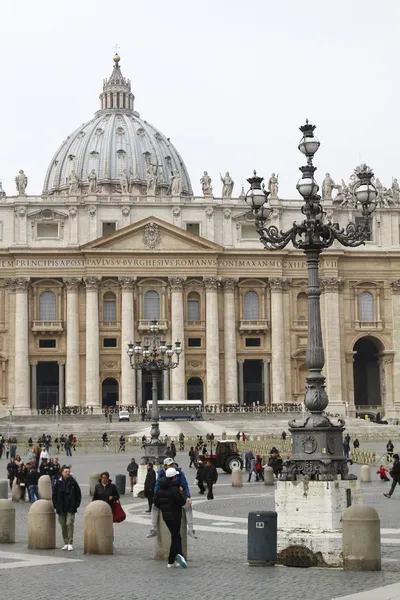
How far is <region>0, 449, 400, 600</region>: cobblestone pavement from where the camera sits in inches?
555

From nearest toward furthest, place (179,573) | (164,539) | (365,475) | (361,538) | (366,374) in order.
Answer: (361,538)
(179,573)
(164,539)
(365,475)
(366,374)

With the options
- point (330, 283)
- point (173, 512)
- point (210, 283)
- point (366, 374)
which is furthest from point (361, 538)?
point (366, 374)

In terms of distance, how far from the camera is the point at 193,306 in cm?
8719

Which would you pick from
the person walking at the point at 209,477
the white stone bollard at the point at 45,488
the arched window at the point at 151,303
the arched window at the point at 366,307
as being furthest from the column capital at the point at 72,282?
the white stone bollard at the point at 45,488

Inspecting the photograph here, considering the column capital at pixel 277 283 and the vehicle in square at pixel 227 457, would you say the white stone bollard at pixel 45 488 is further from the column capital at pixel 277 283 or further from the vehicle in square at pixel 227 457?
the column capital at pixel 277 283

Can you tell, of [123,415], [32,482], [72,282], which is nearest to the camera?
[32,482]

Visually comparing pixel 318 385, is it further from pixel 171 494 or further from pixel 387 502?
pixel 387 502

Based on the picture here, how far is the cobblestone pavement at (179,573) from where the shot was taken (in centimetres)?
1411

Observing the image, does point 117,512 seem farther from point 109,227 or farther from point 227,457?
point 109,227

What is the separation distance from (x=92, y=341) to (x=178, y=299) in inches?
277

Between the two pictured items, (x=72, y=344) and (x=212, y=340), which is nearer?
(x=72, y=344)

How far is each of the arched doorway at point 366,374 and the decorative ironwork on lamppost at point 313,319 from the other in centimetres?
7211

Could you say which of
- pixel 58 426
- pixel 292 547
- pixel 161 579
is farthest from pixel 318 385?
pixel 58 426

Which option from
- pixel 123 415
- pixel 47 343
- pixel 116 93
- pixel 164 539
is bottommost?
pixel 164 539
